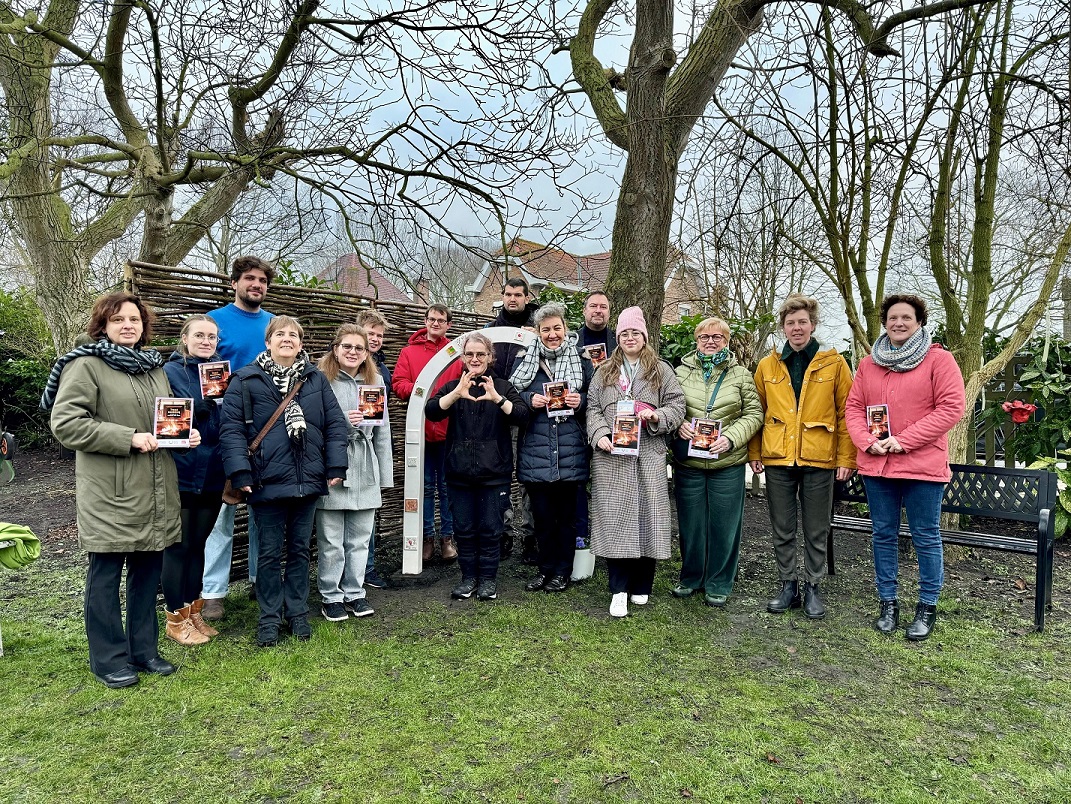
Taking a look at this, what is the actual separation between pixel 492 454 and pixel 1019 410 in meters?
5.06

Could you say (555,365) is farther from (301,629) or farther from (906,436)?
(301,629)

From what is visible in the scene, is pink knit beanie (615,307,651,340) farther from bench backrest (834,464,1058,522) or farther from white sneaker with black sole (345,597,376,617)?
white sneaker with black sole (345,597,376,617)

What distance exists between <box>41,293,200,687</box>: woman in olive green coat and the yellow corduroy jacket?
3381mm

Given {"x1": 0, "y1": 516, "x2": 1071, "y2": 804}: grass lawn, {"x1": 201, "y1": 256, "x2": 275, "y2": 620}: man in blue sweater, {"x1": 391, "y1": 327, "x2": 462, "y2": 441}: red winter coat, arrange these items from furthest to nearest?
{"x1": 391, "y1": 327, "x2": 462, "y2": 441}: red winter coat → {"x1": 201, "y1": 256, "x2": 275, "y2": 620}: man in blue sweater → {"x1": 0, "y1": 516, "x2": 1071, "y2": 804}: grass lawn

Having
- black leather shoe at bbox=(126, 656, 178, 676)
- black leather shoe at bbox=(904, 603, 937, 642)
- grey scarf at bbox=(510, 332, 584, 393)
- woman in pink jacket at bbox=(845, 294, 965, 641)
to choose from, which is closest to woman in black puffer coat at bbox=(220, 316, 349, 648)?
black leather shoe at bbox=(126, 656, 178, 676)

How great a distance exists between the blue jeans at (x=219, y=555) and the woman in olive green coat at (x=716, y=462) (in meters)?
2.80

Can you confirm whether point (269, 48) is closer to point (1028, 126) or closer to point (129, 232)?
point (1028, 126)

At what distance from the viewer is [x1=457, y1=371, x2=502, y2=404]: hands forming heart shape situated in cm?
445

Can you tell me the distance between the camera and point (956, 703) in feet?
10.4

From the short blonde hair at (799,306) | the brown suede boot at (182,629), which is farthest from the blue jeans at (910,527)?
the brown suede boot at (182,629)

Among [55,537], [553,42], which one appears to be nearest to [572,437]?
[553,42]

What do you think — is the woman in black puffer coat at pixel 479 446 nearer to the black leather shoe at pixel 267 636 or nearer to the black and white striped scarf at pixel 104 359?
the black leather shoe at pixel 267 636

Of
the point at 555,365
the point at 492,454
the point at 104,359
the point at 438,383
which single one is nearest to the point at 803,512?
the point at 555,365

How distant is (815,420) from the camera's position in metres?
4.21
